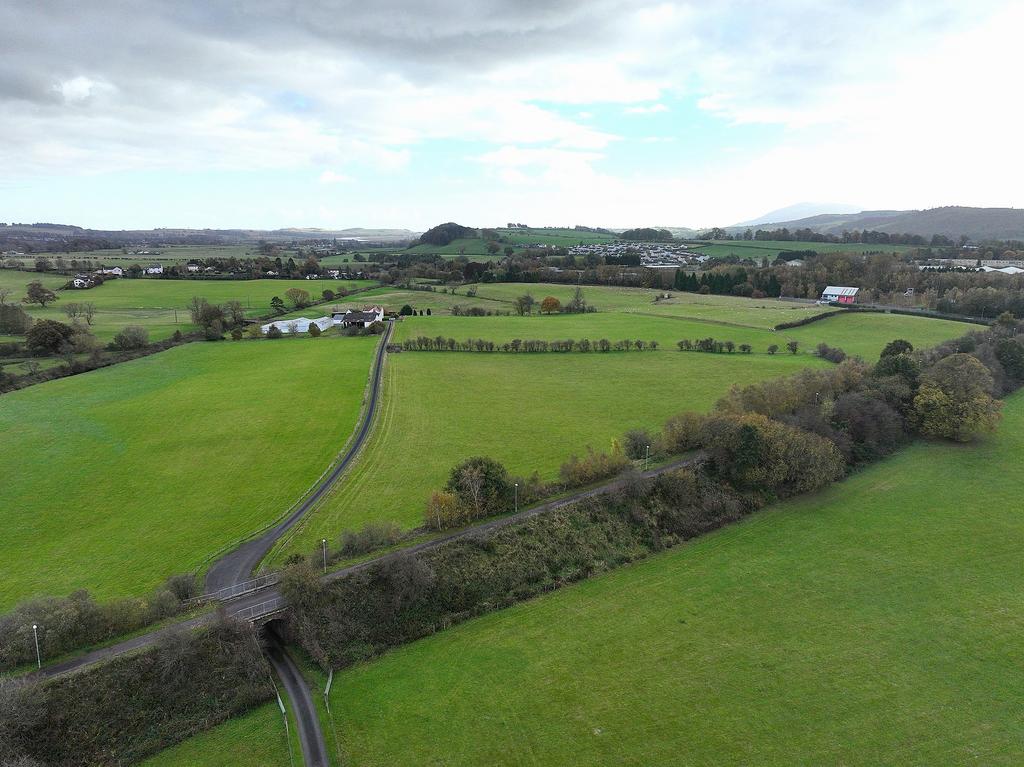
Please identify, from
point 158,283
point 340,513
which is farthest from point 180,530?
point 158,283

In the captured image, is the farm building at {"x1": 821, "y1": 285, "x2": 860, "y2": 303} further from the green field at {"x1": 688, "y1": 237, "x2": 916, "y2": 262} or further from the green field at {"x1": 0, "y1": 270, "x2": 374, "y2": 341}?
the green field at {"x1": 0, "y1": 270, "x2": 374, "y2": 341}

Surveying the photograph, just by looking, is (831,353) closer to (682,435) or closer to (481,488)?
(682,435)

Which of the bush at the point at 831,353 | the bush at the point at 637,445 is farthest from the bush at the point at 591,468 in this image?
the bush at the point at 831,353

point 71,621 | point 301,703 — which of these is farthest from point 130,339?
point 301,703

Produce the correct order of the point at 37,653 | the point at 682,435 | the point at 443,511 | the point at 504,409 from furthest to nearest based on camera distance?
the point at 504,409 → the point at 682,435 → the point at 443,511 → the point at 37,653

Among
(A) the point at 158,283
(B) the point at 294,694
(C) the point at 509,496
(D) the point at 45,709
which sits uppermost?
(A) the point at 158,283

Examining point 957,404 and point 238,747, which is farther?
point 957,404

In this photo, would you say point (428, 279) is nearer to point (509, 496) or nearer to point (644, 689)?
point (509, 496)

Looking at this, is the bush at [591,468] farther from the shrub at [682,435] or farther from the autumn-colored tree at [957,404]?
the autumn-colored tree at [957,404]
